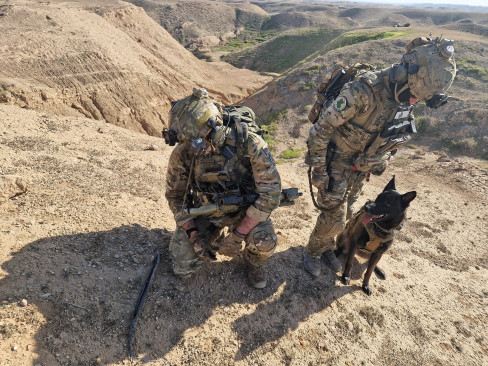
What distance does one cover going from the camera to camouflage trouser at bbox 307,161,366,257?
4.45 metres

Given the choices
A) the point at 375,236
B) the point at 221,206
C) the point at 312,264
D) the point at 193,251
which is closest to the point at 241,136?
the point at 221,206

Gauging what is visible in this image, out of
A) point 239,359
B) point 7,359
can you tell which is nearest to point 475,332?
point 239,359

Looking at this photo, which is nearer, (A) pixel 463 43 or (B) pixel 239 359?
(B) pixel 239 359

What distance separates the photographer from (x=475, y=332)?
4.49 m

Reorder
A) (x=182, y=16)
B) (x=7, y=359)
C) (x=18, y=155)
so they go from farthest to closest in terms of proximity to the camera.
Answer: (x=182, y=16)
(x=18, y=155)
(x=7, y=359)

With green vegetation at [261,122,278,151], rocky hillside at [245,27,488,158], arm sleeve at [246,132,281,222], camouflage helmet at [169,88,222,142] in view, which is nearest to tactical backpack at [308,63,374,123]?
arm sleeve at [246,132,281,222]

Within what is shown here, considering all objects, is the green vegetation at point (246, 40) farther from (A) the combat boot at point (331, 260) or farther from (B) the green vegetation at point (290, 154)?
(A) the combat boot at point (331, 260)

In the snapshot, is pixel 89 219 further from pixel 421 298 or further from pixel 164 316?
pixel 421 298

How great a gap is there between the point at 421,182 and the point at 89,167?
900 cm

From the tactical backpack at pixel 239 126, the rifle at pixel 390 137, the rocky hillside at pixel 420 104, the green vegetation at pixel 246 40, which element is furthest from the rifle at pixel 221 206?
the green vegetation at pixel 246 40

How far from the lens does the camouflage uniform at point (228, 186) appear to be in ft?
12.6

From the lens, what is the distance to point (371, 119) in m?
4.15

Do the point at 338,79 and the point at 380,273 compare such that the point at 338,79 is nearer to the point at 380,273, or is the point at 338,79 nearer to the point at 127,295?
the point at 380,273

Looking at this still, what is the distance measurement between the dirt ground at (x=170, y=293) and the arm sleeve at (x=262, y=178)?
1217mm
